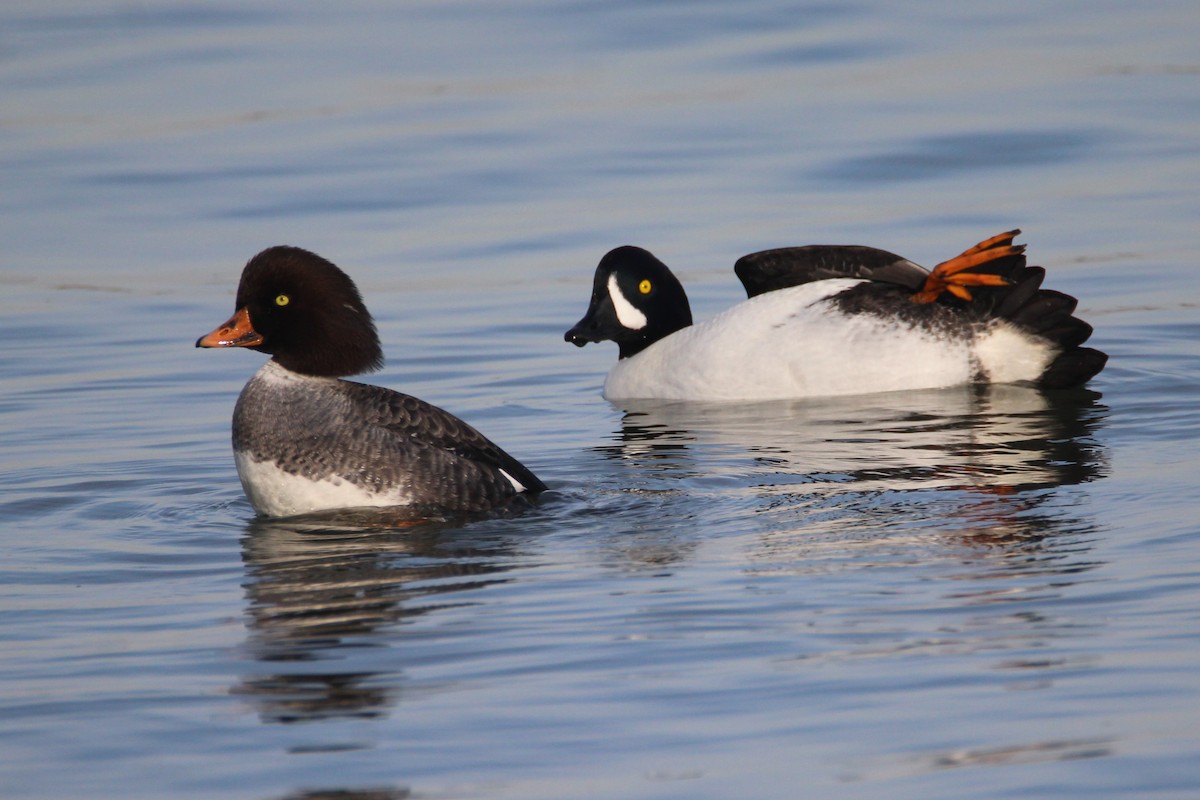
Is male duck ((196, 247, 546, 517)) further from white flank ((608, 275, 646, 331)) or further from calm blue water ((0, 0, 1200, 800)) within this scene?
white flank ((608, 275, 646, 331))

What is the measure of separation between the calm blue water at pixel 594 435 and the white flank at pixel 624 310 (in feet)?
1.63

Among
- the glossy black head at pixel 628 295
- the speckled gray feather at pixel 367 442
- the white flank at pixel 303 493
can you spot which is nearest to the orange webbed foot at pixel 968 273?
the glossy black head at pixel 628 295

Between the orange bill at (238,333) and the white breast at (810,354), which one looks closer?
the orange bill at (238,333)

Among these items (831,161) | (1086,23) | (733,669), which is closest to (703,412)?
(733,669)

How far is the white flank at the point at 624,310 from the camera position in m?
12.1

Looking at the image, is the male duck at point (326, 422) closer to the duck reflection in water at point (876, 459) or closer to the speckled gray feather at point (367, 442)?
the speckled gray feather at point (367, 442)

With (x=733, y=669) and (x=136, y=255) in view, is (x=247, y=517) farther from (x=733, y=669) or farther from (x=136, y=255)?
(x=136, y=255)

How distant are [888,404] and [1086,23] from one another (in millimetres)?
12388

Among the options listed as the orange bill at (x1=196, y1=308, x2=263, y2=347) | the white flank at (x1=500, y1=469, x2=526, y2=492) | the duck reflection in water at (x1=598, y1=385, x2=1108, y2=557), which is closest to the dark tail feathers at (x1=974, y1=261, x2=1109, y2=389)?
the duck reflection in water at (x1=598, y1=385, x2=1108, y2=557)

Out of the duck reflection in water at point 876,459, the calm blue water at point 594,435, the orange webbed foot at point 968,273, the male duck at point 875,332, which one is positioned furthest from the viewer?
the male duck at point 875,332

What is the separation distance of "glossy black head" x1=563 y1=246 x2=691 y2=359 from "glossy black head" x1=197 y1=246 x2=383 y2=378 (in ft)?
14.0

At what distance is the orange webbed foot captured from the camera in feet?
34.6

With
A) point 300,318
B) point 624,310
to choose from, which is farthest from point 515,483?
point 624,310

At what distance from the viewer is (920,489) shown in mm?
7945
